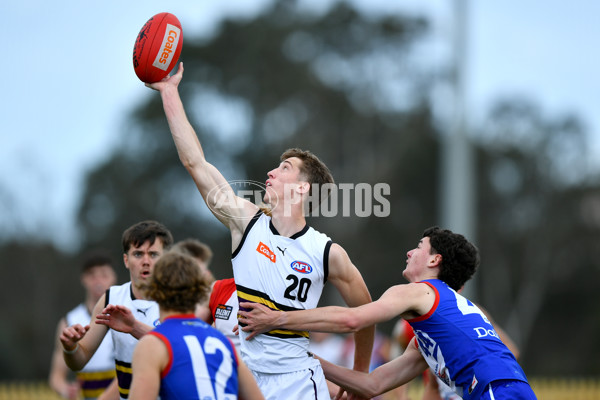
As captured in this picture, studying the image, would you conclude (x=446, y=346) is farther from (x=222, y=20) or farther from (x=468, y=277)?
(x=222, y=20)

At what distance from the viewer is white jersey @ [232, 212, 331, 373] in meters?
4.77

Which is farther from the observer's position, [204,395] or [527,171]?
[527,171]

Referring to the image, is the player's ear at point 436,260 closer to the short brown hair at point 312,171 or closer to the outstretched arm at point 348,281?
the outstretched arm at point 348,281

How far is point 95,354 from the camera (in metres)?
7.82

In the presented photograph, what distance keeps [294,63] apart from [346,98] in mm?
2595

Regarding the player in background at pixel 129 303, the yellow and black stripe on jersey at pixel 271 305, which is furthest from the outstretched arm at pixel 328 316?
the player in background at pixel 129 303

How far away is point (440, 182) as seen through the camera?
32.0m

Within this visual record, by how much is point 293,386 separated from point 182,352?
3.97 ft

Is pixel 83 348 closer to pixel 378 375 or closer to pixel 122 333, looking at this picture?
pixel 122 333

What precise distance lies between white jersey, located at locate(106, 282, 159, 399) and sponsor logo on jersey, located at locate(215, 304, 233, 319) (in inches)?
18.4

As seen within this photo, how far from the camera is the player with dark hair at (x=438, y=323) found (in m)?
4.61

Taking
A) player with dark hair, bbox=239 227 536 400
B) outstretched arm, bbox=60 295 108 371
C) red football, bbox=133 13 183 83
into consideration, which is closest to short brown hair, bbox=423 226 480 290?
player with dark hair, bbox=239 227 536 400

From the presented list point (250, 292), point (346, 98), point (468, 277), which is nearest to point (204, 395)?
point (250, 292)

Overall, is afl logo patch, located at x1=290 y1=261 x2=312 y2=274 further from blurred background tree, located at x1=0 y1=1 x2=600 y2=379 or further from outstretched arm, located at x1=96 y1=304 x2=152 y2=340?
blurred background tree, located at x1=0 y1=1 x2=600 y2=379
